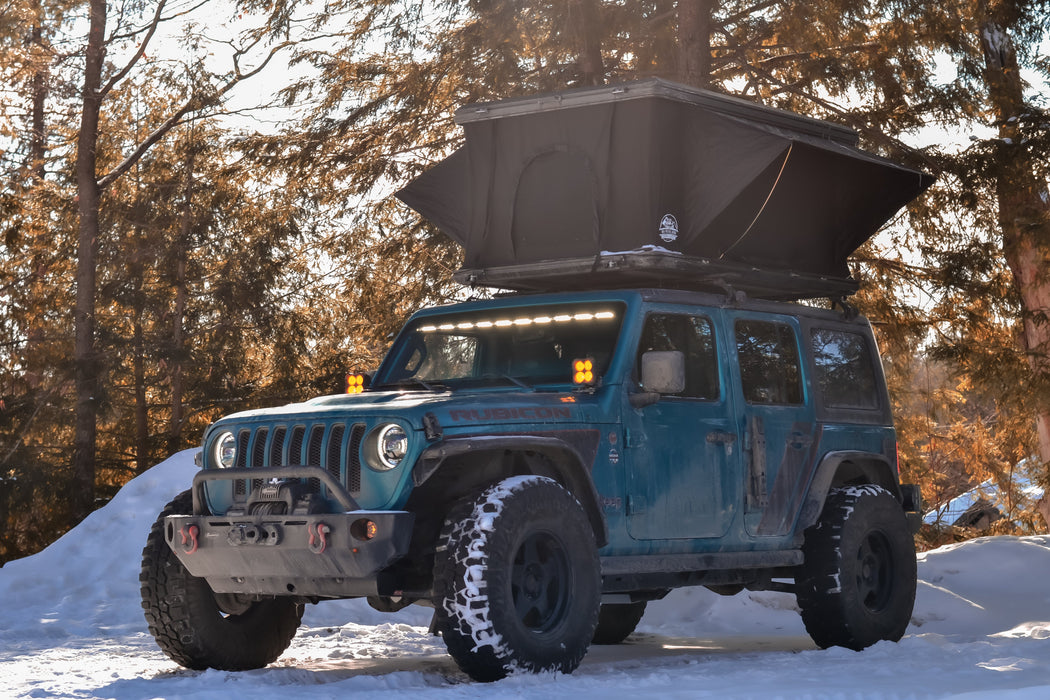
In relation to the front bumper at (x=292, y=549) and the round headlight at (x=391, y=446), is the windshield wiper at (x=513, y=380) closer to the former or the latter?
the round headlight at (x=391, y=446)

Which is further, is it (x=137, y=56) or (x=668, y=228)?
(x=137, y=56)

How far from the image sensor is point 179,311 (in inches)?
922

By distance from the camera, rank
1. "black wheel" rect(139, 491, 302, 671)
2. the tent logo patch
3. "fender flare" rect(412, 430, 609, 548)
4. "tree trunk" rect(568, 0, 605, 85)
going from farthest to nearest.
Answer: "tree trunk" rect(568, 0, 605, 85), the tent logo patch, "black wheel" rect(139, 491, 302, 671), "fender flare" rect(412, 430, 609, 548)

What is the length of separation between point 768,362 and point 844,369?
1.08 m

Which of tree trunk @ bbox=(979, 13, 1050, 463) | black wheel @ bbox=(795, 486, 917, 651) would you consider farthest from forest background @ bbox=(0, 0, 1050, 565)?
black wheel @ bbox=(795, 486, 917, 651)

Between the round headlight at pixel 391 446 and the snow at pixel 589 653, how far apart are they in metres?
1.06

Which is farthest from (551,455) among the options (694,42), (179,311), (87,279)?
(179,311)

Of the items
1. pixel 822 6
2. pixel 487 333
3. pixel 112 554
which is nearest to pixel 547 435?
pixel 487 333

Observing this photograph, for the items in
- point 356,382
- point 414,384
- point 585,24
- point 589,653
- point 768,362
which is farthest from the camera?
point 585,24

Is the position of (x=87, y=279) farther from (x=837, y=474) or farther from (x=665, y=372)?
(x=665, y=372)

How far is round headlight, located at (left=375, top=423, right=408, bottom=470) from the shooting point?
265 inches

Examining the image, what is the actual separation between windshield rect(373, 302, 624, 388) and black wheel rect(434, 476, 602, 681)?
3.51 feet

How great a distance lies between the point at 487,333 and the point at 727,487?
1.69 metres

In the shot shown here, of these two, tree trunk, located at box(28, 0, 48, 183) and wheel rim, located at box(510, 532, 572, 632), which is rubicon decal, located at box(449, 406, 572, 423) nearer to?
wheel rim, located at box(510, 532, 572, 632)
